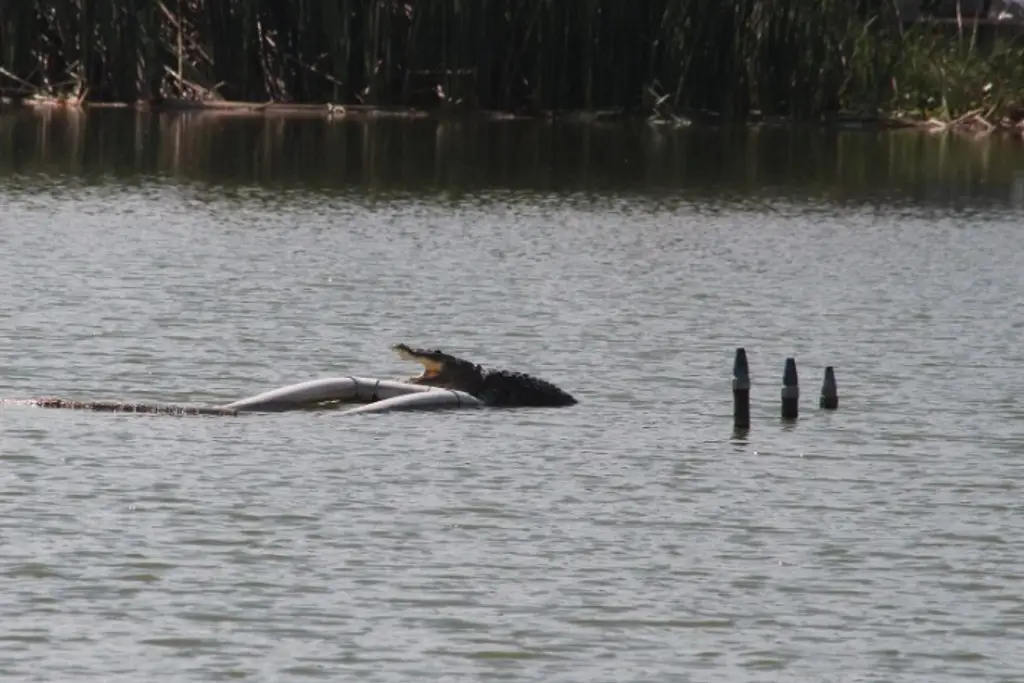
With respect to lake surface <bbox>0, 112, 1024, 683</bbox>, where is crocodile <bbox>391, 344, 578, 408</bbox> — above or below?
above

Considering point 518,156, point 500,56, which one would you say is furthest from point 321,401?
point 500,56

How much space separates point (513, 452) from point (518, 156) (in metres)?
30.9

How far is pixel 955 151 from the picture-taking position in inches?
2178

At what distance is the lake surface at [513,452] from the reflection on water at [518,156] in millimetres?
3197

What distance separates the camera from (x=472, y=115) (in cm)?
5850

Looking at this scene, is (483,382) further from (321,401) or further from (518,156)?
(518,156)

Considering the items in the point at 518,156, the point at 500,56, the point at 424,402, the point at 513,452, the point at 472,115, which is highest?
the point at 500,56

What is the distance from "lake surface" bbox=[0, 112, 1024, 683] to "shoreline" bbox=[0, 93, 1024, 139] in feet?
48.4

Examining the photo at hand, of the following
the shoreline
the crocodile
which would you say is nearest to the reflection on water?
the shoreline

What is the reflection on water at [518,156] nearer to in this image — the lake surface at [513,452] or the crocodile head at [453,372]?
the lake surface at [513,452]

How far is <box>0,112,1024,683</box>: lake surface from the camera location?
47.9 feet

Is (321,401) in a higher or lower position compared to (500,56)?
lower

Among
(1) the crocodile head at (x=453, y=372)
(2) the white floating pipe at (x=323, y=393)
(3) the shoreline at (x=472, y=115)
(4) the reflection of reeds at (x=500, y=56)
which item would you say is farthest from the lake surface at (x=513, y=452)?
(3) the shoreline at (x=472, y=115)

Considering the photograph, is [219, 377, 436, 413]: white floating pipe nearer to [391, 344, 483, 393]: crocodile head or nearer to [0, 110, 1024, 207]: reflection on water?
[391, 344, 483, 393]: crocodile head
